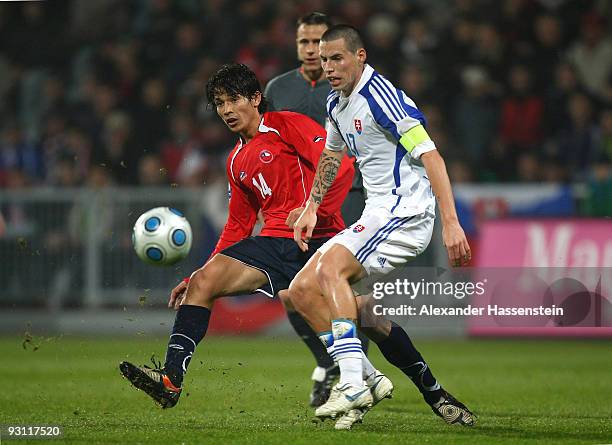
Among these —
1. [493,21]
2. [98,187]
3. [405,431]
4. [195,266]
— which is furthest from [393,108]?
[493,21]

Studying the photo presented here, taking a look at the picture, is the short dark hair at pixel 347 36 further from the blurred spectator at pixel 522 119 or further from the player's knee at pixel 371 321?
the blurred spectator at pixel 522 119

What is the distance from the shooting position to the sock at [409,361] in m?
5.98

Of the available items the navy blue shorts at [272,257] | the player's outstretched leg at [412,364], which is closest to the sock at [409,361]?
the player's outstretched leg at [412,364]

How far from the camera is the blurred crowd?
13.0 metres

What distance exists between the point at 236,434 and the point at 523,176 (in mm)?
7795

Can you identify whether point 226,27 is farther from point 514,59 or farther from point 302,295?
point 302,295

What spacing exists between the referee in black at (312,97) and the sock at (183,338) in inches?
51.2

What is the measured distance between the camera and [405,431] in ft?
18.6

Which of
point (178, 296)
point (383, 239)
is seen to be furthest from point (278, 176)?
point (383, 239)

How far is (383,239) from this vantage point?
571 cm

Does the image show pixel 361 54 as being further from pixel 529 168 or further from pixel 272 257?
pixel 529 168

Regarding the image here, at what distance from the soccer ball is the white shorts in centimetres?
128

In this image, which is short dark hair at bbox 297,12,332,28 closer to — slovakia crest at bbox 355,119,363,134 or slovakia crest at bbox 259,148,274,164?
slovakia crest at bbox 259,148,274,164

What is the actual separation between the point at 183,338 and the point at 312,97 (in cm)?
211
